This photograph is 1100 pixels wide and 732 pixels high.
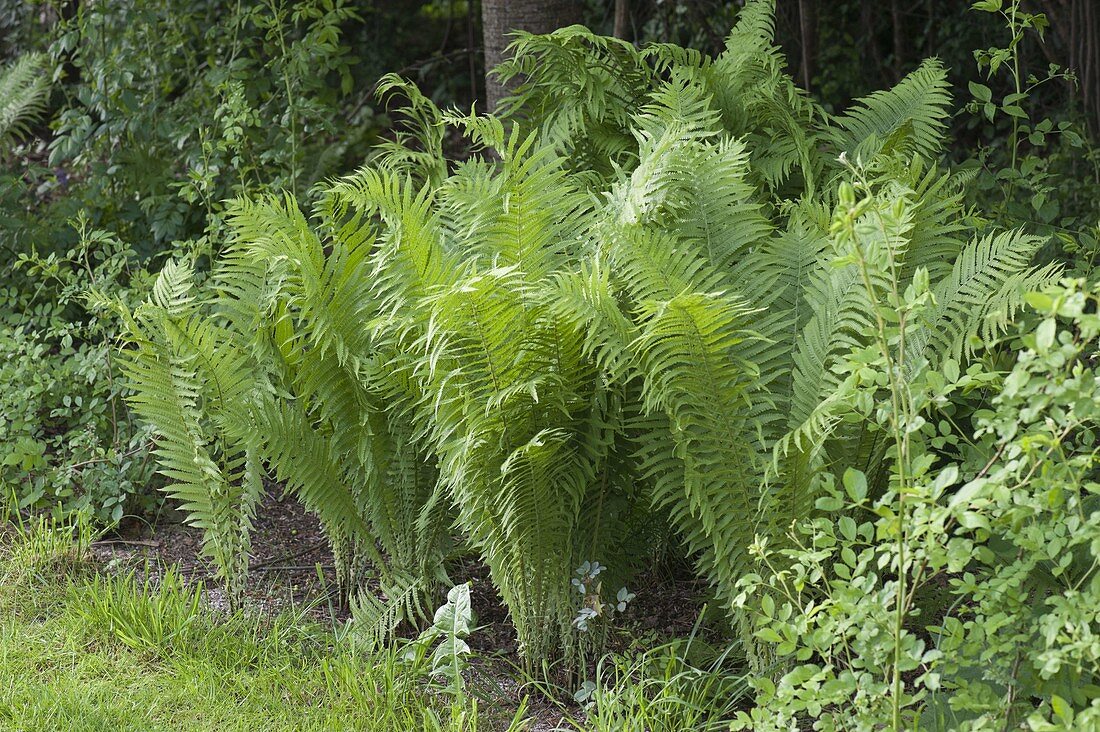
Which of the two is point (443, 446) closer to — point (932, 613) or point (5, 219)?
point (932, 613)

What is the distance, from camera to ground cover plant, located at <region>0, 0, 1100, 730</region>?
7.02 ft

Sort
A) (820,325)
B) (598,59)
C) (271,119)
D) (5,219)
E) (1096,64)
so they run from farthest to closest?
(1096,64)
(271,119)
(5,219)
(598,59)
(820,325)

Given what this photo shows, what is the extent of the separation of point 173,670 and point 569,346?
1334 mm

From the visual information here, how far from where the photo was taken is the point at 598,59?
3.60m

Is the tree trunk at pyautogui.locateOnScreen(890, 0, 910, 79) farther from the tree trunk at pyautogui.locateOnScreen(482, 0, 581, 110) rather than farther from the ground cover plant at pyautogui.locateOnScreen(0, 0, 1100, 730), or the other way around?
the ground cover plant at pyautogui.locateOnScreen(0, 0, 1100, 730)

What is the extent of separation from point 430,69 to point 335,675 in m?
5.95

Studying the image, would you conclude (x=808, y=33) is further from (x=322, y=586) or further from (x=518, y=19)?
(x=322, y=586)

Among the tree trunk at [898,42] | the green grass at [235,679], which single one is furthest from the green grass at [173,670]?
the tree trunk at [898,42]

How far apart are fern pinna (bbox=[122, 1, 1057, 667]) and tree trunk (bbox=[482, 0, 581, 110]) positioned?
0.99m

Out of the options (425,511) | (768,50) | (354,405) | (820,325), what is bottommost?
(425,511)

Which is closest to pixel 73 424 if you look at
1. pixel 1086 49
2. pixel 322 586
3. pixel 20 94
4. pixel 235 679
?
pixel 322 586

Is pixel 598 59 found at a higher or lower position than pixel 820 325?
higher

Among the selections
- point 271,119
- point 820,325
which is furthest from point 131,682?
point 271,119

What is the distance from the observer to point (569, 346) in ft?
8.58
